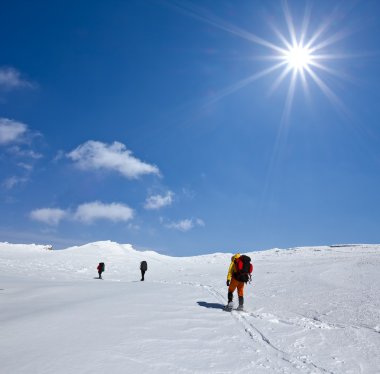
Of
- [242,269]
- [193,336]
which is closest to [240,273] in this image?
[242,269]

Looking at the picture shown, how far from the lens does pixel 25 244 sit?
66.4 metres

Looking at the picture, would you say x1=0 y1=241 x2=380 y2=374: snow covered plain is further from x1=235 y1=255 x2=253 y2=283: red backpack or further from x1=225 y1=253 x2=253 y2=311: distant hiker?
x1=235 y1=255 x2=253 y2=283: red backpack

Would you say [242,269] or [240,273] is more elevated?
[242,269]

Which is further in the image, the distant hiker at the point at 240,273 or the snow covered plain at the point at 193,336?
the distant hiker at the point at 240,273

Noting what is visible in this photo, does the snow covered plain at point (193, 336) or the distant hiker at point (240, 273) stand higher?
the distant hiker at point (240, 273)

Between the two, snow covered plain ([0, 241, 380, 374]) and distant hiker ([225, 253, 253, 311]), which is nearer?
snow covered plain ([0, 241, 380, 374])

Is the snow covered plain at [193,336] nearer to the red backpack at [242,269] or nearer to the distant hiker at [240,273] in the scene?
the distant hiker at [240,273]

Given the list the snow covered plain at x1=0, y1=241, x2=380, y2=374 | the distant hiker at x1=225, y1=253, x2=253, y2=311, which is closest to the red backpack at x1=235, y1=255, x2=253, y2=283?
the distant hiker at x1=225, y1=253, x2=253, y2=311

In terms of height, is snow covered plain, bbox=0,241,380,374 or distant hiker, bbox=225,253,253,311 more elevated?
distant hiker, bbox=225,253,253,311

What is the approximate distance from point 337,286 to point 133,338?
9.96m

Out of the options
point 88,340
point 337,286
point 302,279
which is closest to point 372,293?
point 337,286

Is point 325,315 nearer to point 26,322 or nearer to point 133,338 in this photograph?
point 133,338

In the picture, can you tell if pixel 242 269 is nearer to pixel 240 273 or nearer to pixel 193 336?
pixel 240 273

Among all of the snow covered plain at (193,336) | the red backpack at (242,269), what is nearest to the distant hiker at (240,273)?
the red backpack at (242,269)
